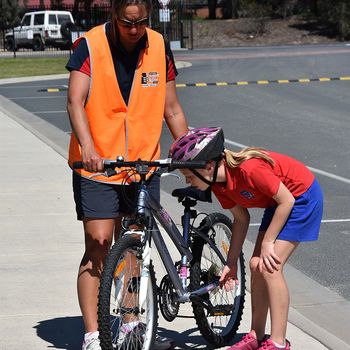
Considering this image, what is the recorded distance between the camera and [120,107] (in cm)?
545

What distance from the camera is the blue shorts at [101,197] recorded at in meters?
5.41

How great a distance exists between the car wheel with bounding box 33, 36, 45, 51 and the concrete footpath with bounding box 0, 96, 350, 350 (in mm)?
38603

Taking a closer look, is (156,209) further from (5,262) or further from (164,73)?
(5,262)

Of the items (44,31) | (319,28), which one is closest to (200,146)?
(44,31)

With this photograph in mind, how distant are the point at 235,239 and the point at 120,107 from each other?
90 centimetres

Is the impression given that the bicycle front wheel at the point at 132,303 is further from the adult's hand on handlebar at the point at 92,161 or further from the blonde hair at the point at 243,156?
the blonde hair at the point at 243,156

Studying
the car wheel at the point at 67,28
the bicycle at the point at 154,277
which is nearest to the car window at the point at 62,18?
the car wheel at the point at 67,28

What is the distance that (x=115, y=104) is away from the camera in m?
5.43

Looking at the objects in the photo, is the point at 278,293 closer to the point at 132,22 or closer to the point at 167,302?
the point at 167,302

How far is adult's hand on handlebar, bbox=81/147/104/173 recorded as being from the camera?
16.5ft

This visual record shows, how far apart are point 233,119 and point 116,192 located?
13.5 meters

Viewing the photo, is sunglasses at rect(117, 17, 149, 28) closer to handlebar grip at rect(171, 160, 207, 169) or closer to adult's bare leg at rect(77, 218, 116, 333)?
handlebar grip at rect(171, 160, 207, 169)

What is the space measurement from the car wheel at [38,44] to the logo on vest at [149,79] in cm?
4669

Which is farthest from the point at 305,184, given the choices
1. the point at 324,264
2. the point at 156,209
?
the point at 324,264
